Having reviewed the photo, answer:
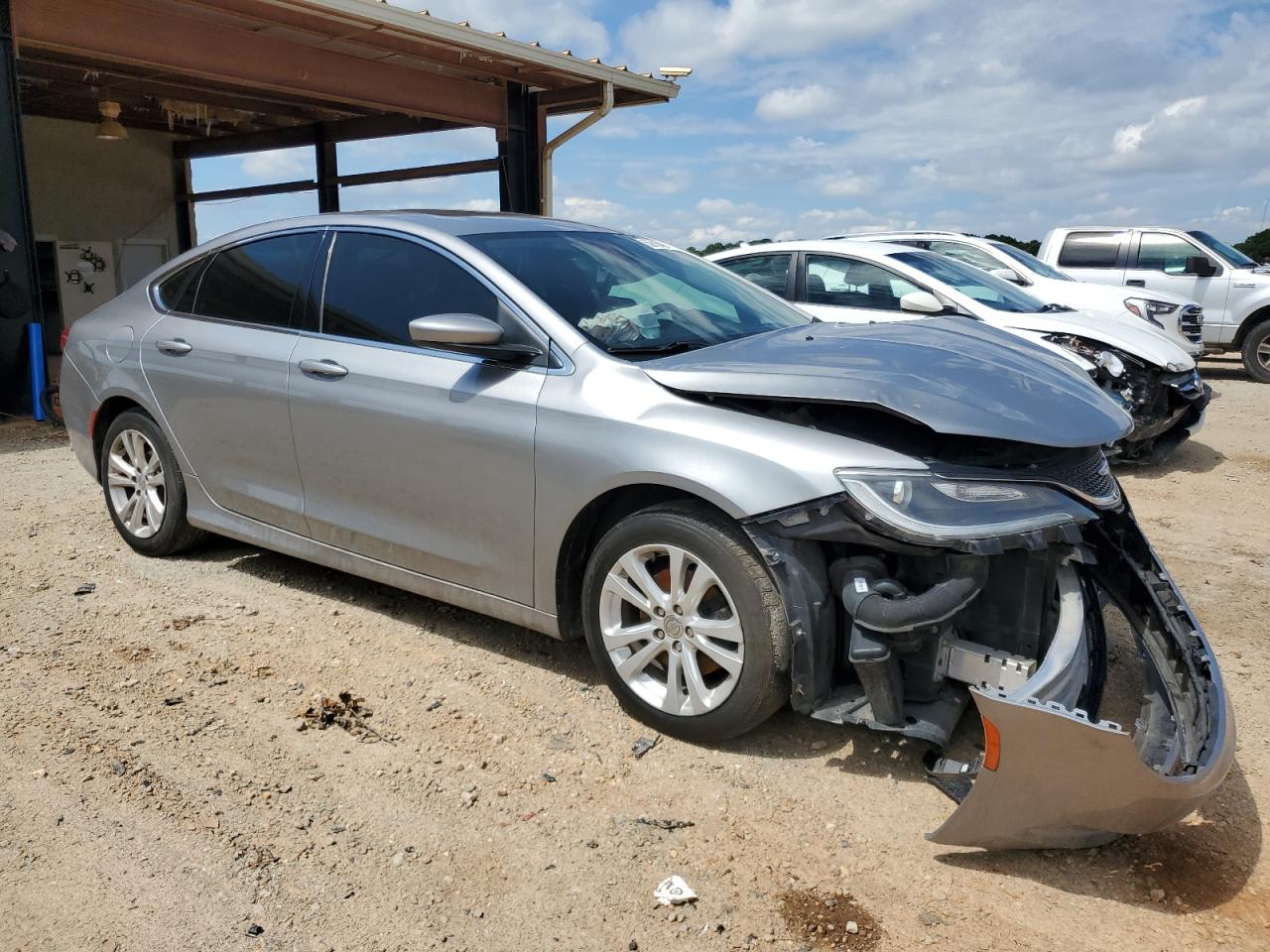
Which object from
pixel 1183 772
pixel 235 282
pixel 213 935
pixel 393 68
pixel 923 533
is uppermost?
pixel 393 68

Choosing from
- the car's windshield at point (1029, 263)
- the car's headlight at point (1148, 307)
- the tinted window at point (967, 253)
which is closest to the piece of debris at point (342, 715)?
the tinted window at point (967, 253)

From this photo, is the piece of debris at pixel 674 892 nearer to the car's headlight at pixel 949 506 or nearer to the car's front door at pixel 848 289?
the car's headlight at pixel 949 506

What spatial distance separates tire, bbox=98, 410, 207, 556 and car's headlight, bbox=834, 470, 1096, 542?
3429 mm

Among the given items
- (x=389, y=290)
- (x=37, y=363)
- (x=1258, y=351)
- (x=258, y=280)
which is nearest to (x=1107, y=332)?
(x=389, y=290)

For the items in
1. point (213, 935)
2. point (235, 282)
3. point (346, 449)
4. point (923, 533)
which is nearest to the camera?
point (213, 935)

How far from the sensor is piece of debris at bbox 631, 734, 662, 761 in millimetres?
3270

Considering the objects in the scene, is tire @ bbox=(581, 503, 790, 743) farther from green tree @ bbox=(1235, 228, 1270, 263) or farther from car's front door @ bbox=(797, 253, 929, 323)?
green tree @ bbox=(1235, 228, 1270, 263)

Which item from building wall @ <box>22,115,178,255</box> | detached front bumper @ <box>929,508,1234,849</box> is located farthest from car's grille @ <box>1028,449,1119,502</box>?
building wall @ <box>22,115,178,255</box>

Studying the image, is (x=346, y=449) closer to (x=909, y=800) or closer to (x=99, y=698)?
(x=99, y=698)

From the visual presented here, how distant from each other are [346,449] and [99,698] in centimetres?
123

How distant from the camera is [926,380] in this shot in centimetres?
304

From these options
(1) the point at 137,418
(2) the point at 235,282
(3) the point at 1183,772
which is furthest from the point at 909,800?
(1) the point at 137,418

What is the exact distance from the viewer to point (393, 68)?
11.9m

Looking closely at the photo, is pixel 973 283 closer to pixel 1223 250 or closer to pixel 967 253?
pixel 967 253
